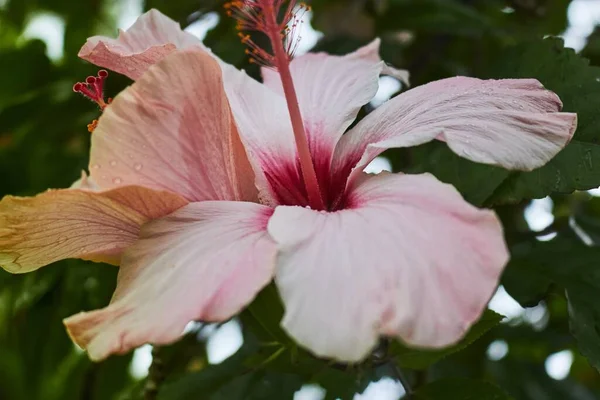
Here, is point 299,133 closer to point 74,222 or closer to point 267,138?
point 267,138

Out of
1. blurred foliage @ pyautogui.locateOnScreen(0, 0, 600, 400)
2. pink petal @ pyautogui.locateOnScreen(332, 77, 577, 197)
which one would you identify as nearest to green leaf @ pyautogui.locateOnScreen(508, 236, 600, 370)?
blurred foliage @ pyautogui.locateOnScreen(0, 0, 600, 400)

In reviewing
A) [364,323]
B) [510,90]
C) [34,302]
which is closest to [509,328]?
[510,90]

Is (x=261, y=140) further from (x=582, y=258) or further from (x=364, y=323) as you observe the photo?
(x=582, y=258)

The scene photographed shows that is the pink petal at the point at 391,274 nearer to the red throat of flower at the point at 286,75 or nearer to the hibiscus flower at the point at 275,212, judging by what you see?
the hibiscus flower at the point at 275,212

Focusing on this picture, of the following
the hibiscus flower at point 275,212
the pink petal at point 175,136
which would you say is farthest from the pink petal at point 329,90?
the pink petal at point 175,136

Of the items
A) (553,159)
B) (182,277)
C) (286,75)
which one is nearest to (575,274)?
(553,159)

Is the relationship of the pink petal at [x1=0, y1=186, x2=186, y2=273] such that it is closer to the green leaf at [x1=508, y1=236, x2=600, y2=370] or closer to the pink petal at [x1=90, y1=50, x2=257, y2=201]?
the pink petal at [x1=90, y1=50, x2=257, y2=201]
